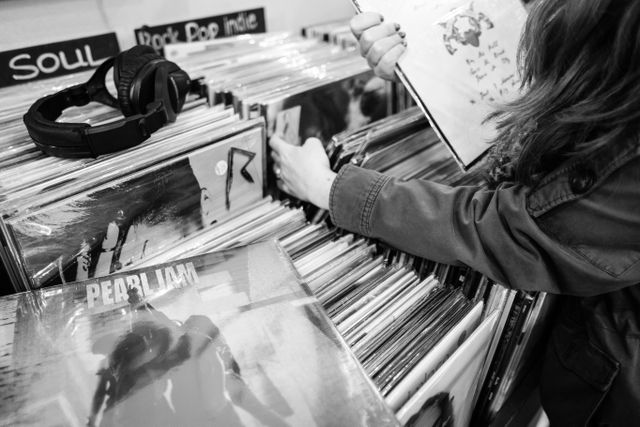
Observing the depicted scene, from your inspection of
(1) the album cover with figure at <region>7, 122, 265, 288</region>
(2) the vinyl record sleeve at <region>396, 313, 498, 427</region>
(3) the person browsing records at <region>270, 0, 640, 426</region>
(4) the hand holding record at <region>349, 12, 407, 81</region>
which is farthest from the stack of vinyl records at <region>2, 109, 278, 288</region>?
(2) the vinyl record sleeve at <region>396, 313, 498, 427</region>

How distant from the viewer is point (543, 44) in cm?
62

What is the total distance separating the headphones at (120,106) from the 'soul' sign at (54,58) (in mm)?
243

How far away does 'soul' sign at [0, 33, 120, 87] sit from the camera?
922mm

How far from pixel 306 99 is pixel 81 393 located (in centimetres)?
64

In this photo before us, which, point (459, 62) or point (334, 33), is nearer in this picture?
point (459, 62)

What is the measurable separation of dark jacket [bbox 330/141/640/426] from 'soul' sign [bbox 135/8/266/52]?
65 centimetres

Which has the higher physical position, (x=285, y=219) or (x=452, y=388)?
(x=285, y=219)

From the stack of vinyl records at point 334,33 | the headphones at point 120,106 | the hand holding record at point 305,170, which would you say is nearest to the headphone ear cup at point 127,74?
the headphones at point 120,106

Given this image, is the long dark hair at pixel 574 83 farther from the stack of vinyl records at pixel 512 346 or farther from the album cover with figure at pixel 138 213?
the album cover with figure at pixel 138 213

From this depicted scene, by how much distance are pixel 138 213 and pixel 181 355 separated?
0.89ft

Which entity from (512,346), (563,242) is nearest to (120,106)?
(563,242)

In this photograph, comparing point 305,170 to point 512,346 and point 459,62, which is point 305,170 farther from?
point 512,346

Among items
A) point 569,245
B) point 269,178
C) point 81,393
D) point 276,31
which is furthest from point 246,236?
point 276,31

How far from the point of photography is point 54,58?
97 centimetres
